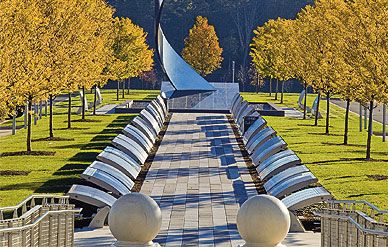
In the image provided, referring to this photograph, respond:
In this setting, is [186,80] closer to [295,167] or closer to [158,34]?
[158,34]

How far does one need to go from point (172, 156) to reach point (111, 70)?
19.4 meters

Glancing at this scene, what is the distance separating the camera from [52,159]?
34188 millimetres

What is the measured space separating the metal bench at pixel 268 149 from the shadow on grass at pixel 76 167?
16.8 feet

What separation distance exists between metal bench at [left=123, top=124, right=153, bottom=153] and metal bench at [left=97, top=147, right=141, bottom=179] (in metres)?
4.81

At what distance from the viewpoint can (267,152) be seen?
29.6 m

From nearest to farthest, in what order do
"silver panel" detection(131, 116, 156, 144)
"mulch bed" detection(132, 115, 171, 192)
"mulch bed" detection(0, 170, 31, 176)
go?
"mulch bed" detection(132, 115, 171, 192) < "mulch bed" detection(0, 170, 31, 176) < "silver panel" detection(131, 116, 156, 144)

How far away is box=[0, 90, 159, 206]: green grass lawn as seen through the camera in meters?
27.3

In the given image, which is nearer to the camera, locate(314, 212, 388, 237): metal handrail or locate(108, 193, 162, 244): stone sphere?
locate(314, 212, 388, 237): metal handrail

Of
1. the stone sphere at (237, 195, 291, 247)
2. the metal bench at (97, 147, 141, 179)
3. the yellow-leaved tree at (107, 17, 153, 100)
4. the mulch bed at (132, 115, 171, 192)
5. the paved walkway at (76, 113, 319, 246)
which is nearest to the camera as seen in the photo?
the stone sphere at (237, 195, 291, 247)

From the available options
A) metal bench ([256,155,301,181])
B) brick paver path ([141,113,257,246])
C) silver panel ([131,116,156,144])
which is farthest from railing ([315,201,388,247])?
silver panel ([131,116,156,144])

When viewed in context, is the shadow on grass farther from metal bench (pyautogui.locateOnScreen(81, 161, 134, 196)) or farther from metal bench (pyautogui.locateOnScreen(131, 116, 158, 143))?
metal bench (pyautogui.locateOnScreen(81, 161, 134, 196))

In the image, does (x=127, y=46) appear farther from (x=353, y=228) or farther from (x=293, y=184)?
(x=353, y=228)

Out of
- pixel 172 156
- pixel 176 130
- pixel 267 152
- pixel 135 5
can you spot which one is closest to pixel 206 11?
pixel 135 5

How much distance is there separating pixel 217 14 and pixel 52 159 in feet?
262
